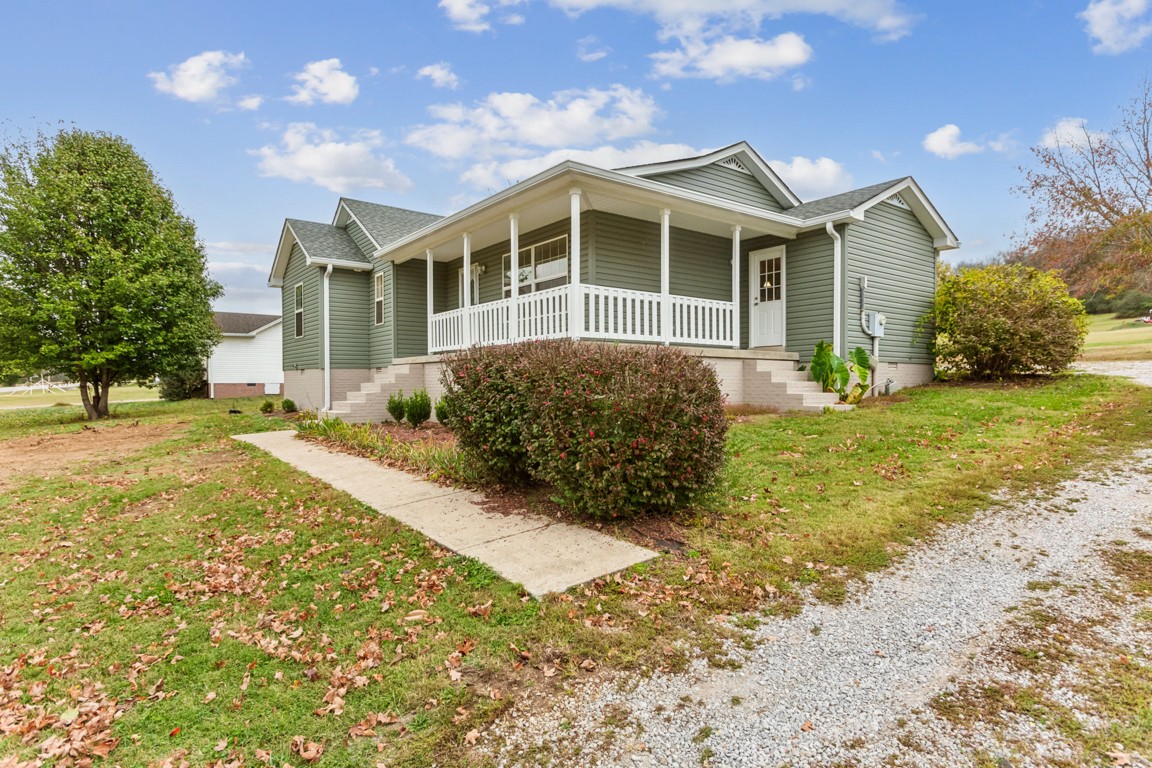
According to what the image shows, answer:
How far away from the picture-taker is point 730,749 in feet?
7.45

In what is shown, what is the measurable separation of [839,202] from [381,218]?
43.2 feet

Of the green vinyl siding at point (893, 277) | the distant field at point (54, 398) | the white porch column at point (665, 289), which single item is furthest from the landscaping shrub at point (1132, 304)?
A: the distant field at point (54, 398)

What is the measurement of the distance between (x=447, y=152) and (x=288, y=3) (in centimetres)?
1067

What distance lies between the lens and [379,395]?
1286cm

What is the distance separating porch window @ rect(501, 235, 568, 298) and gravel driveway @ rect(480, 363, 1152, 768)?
367 inches

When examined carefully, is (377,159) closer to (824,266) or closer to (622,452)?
(824,266)

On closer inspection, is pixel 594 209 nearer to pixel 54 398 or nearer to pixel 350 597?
pixel 350 597

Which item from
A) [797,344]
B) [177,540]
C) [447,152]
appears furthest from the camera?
[447,152]

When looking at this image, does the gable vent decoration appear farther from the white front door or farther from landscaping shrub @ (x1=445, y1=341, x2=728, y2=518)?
landscaping shrub @ (x1=445, y1=341, x2=728, y2=518)

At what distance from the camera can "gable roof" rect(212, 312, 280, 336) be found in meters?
29.8

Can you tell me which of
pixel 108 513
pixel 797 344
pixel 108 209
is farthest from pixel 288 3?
pixel 797 344

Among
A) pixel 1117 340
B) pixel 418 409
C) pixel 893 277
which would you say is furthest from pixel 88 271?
pixel 1117 340

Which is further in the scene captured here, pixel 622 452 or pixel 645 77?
pixel 645 77

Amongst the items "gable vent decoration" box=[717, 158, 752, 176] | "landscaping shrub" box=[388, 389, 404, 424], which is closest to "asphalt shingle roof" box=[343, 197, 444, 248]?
"landscaping shrub" box=[388, 389, 404, 424]
